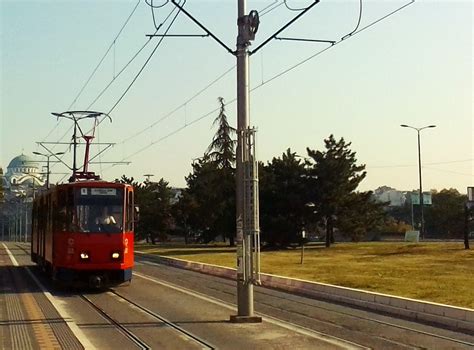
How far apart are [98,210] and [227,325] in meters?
8.71

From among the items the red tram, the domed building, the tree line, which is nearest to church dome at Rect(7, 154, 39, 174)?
the domed building

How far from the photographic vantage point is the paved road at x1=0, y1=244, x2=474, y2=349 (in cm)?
1197

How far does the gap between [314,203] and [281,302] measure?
40.0 m

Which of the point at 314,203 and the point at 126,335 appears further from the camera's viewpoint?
the point at 314,203

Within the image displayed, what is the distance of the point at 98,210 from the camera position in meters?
21.6

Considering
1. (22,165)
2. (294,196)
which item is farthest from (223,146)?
(22,165)

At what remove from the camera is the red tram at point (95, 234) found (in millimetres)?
21188

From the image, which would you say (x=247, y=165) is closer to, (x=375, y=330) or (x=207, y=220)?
(x=375, y=330)

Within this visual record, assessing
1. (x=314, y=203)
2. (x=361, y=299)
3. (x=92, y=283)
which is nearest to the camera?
(x=361, y=299)

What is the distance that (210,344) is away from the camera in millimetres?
11773

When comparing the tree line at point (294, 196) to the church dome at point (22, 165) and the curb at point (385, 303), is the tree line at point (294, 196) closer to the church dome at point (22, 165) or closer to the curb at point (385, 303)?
the curb at point (385, 303)

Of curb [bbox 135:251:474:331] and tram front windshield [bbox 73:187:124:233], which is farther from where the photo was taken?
tram front windshield [bbox 73:187:124:233]

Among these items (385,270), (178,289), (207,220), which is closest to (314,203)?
(207,220)

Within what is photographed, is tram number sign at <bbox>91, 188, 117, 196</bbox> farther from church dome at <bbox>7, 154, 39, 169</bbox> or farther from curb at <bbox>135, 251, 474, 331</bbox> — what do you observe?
church dome at <bbox>7, 154, 39, 169</bbox>
